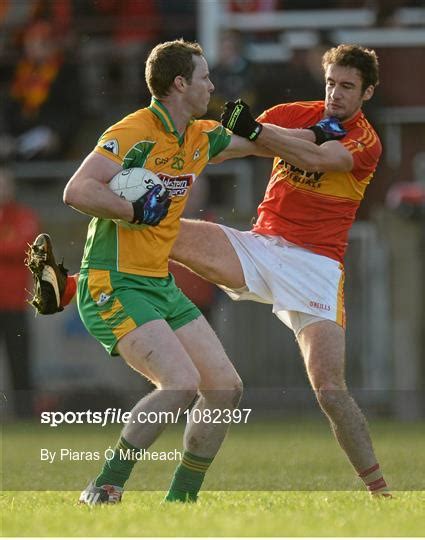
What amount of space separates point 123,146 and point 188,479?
1.58 m

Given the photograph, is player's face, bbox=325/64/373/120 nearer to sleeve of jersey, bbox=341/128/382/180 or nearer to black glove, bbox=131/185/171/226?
sleeve of jersey, bbox=341/128/382/180

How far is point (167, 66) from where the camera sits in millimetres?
7250

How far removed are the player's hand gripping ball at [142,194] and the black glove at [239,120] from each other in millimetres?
721

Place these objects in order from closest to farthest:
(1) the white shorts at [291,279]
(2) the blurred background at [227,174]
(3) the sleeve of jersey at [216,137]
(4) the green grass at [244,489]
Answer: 1. (4) the green grass at [244,489]
2. (3) the sleeve of jersey at [216,137]
3. (1) the white shorts at [291,279]
4. (2) the blurred background at [227,174]

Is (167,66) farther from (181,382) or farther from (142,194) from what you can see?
(181,382)

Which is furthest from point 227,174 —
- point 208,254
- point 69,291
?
point 69,291

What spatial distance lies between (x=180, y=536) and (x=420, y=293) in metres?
7.98

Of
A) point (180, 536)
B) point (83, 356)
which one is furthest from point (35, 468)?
point (83, 356)

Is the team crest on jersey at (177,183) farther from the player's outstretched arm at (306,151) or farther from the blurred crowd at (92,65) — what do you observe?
the blurred crowd at (92,65)

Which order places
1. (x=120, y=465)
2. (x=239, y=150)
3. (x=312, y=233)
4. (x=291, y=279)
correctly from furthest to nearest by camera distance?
(x=312, y=233) < (x=291, y=279) < (x=239, y=150) < (x=120, y=465)

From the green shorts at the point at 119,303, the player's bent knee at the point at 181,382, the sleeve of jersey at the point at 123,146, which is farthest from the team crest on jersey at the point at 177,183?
the player's bent knee at the point at 181,382

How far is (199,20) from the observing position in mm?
14750

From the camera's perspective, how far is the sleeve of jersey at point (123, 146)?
276 inches

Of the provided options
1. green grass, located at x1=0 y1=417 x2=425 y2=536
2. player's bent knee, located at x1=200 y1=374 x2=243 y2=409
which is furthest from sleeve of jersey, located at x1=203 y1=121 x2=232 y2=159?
green grass, located at x1=0 y1=417 x2=425 y2=536
